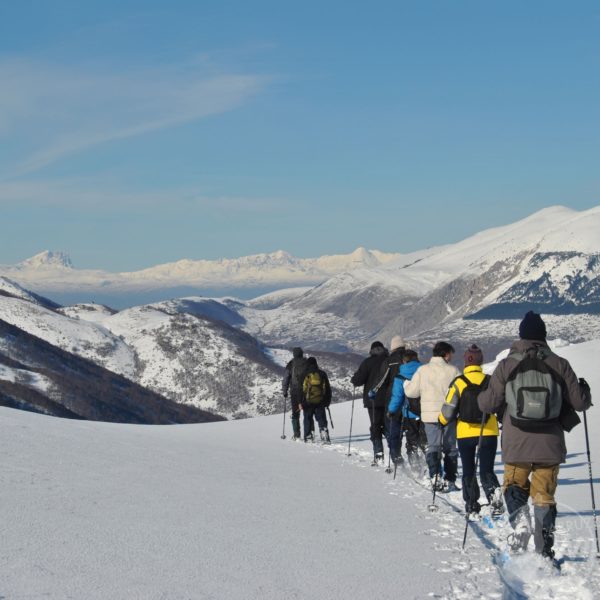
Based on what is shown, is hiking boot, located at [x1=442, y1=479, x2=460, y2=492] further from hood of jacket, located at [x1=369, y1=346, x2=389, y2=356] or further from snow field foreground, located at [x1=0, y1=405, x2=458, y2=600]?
hood of jacket, located at [x1=369, y1=346, x2=389, y2=356]

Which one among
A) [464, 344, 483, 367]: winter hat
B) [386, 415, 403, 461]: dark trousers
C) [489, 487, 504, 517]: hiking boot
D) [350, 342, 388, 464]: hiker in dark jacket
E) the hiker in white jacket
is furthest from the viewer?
[350, 342, 388, 464]: hiker in dark jacket

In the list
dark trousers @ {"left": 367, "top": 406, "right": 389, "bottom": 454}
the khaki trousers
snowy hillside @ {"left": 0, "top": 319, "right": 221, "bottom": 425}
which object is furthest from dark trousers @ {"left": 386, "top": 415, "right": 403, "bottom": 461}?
snowy hillside @ {"left": 0, "top": 319, "right": 221, "bottom": 425}

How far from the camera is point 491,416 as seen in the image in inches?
494

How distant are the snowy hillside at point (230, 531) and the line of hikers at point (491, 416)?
0.63 metres

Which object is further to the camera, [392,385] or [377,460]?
[377,460]

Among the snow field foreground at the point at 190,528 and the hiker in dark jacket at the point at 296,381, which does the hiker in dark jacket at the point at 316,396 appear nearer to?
the hiker in dark jacket at the point at 296,381

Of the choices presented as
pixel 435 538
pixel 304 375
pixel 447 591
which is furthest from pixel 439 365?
pixel 304 375

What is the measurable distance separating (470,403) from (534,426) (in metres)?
2.98

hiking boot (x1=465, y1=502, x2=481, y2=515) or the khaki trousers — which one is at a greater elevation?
the khaki trousers

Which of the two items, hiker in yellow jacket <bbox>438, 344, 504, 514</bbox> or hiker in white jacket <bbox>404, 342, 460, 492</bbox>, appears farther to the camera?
hiker in white jacket <bbox>404, 342, 460, 492</bbox>

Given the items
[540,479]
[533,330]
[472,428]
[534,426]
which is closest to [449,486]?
[472,428]

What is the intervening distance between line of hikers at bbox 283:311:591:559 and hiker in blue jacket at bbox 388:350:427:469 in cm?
2

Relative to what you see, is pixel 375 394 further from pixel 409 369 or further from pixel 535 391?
pixel 535 391

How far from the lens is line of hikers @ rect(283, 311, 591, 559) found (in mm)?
9305
